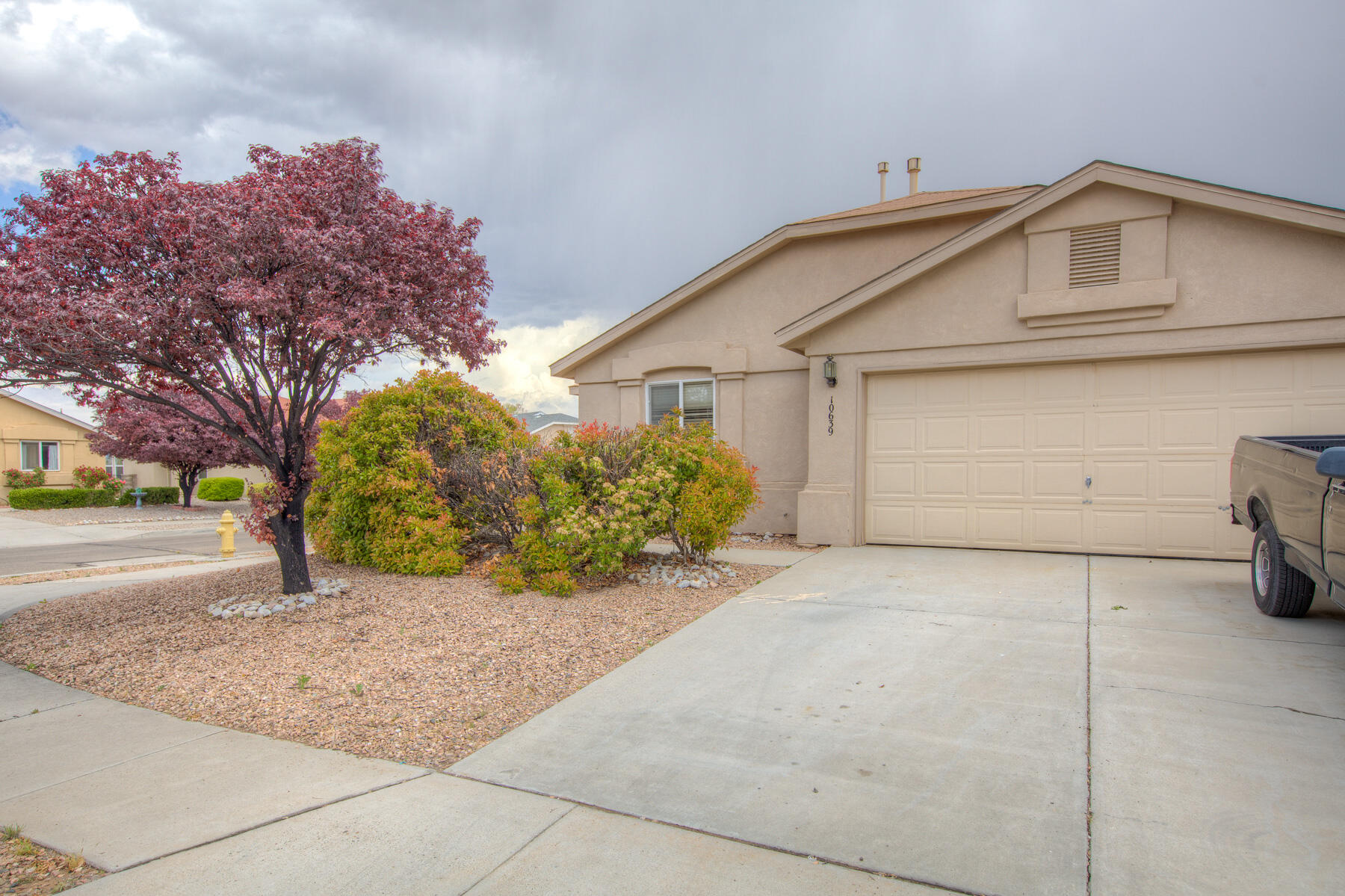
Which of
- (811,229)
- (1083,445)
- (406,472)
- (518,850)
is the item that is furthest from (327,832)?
(811,229)

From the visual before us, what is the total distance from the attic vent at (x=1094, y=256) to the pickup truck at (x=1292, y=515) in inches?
106

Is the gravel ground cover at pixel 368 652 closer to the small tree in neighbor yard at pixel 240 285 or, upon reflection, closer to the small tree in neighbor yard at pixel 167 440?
the small tree in neighbor yard at pixel 240 285

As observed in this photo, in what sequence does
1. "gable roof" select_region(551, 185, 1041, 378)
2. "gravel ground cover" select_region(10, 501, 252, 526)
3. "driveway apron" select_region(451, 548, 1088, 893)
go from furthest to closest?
"gravel ground cover" select_region(10, 501, 252, 526) < "gable roof" select_region(551, 185, 1041, 378) < "driveway apron" select_region(451, 548, 1088, 893)

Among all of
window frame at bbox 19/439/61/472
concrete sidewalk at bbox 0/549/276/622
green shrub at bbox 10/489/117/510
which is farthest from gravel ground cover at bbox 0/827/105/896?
window frame at bbox 19/439/61/472

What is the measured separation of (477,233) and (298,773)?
16.8 feet

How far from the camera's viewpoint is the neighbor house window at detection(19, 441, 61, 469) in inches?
1189

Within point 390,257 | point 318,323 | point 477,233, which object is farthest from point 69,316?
point 477,233

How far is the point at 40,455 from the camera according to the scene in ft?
101

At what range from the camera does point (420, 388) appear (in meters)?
8.65

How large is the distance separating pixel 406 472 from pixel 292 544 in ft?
5.09

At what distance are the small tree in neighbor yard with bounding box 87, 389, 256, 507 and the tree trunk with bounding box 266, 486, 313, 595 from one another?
58.1 ft

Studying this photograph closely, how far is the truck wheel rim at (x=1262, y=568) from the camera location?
5.84m

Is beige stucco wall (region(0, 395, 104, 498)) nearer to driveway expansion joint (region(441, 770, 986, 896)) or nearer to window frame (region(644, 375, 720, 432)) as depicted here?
window frame (region(644, 375, 720, 432))

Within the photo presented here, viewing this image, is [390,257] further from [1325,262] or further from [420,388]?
[1325,262]
